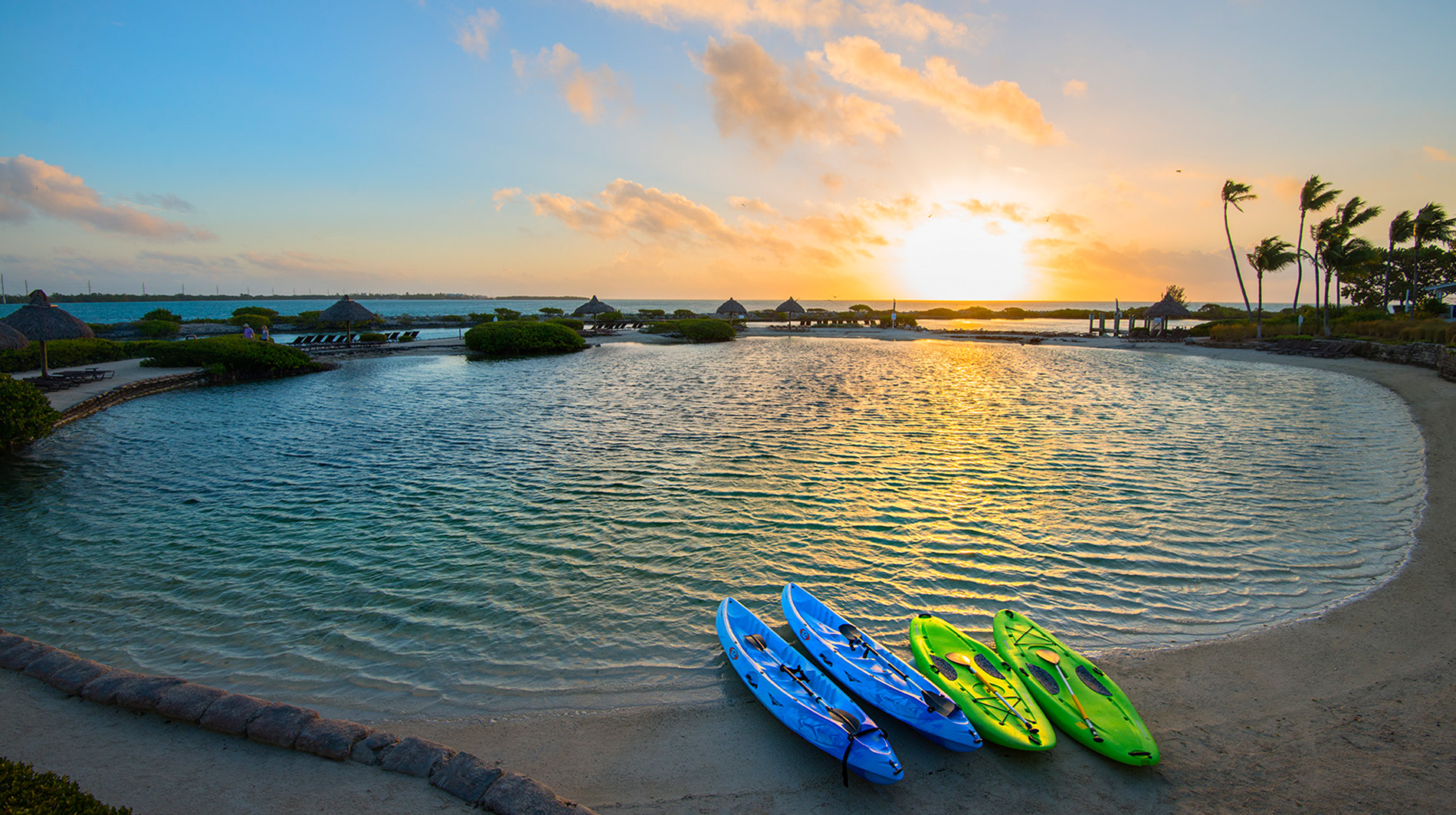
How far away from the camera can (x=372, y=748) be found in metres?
4.14

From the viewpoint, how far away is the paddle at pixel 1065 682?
173 inches

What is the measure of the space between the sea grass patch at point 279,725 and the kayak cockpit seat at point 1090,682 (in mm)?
6081

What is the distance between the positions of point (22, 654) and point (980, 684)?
829cm

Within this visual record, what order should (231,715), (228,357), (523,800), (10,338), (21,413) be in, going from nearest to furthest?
(523,800) → (231,715) → (21,413) → (10,338) → (228,357)

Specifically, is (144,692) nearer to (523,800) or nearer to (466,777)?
(466,777)

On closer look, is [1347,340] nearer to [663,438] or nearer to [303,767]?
[663,438]

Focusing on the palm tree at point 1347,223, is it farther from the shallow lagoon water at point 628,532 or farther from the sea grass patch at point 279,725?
the sea grass patch at point 279,725

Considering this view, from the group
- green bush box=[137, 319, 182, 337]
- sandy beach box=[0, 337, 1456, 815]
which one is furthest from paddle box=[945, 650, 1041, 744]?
green bush box=[137, 319, 182, 337]

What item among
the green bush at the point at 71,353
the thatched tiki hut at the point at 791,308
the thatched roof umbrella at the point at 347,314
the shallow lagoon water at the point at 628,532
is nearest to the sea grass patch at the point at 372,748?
the shallow lagoon water at the point at 628,532

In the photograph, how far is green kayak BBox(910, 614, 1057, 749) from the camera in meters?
4.39

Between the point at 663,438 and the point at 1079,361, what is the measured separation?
2846cm

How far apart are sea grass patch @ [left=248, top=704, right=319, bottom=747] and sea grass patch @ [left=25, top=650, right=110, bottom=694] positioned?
5.97 feet

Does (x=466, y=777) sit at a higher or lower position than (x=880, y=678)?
lower

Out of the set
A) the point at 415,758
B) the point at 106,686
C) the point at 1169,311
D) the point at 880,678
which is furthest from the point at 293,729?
the point at 1169,311
